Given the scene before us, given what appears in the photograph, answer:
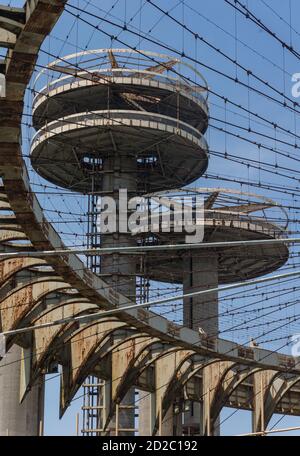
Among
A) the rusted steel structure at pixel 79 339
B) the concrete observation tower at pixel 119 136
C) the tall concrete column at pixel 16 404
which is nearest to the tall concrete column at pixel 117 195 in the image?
the concrete observation tower at pixel 119 136

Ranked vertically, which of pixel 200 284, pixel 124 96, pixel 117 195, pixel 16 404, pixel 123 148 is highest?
pixel 124 96

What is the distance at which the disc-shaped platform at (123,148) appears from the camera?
69.2 meters

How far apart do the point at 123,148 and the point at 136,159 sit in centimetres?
224

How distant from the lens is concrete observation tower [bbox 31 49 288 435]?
68.1m

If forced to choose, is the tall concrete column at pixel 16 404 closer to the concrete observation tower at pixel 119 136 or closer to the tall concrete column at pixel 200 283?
the concrete observation tower at pixel 119 136

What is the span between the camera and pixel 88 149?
7300 centimetres

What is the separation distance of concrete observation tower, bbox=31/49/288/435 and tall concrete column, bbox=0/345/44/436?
11.8 metres

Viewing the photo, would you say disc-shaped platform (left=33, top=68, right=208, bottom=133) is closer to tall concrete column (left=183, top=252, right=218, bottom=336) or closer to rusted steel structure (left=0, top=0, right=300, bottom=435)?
tall concrete column (left=183, top=252, right=218, bottom=336)

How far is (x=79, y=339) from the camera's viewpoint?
47688mm

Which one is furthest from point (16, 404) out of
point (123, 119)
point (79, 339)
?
point (123, 119)

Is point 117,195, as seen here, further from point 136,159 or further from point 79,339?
point 79,339

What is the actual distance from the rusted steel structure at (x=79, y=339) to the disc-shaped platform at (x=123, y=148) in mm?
17884
